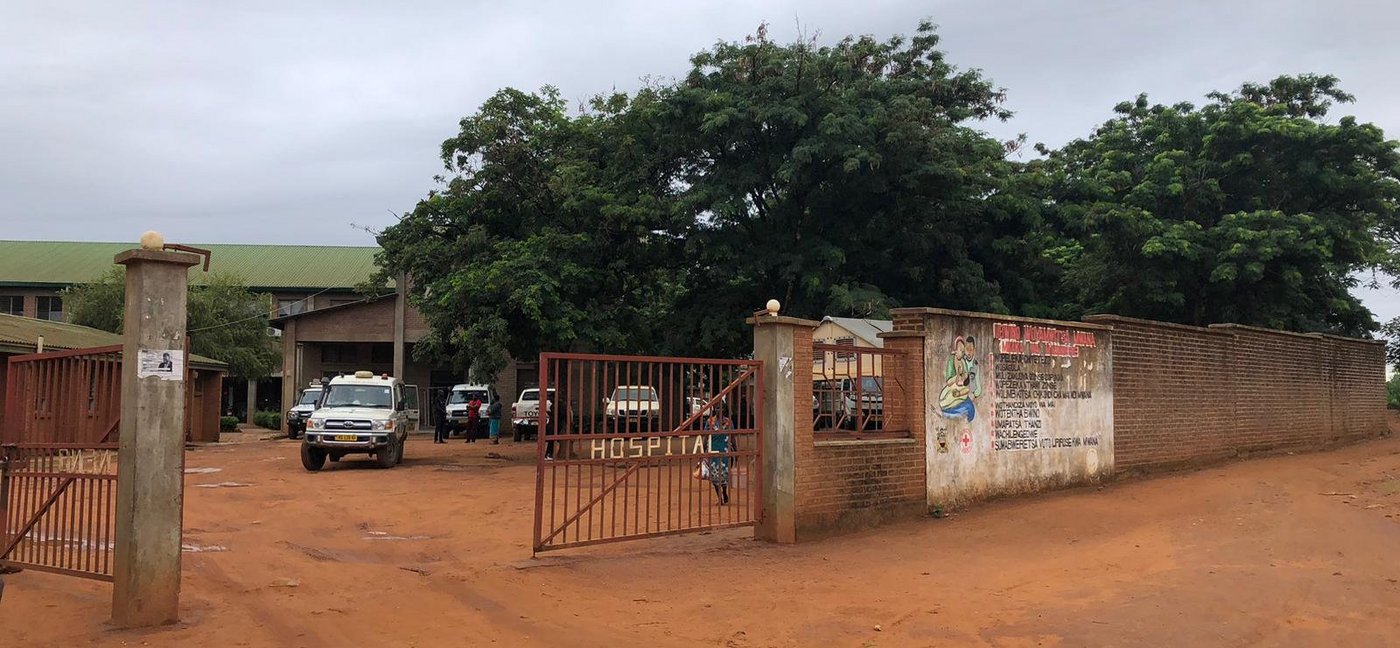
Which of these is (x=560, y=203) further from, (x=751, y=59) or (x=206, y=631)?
(x=206, y=631)

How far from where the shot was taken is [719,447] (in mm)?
10992

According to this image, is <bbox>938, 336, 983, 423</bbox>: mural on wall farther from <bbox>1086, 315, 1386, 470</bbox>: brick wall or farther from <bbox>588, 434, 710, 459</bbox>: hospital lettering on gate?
<bbox>588, 434, 710, 459</bbox>: hospital lettering on gate

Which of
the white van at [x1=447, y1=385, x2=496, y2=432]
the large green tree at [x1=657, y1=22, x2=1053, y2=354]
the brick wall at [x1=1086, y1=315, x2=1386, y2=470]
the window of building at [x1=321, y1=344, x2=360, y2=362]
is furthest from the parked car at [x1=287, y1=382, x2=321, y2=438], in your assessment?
the brick wall at [x1=1086, y1=315, x2=1386, y2=470]

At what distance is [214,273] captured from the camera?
46.5m

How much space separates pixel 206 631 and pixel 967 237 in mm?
20547

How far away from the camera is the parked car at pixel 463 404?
34.9 metres

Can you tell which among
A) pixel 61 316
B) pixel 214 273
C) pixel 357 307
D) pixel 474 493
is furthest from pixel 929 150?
pixel 61 316

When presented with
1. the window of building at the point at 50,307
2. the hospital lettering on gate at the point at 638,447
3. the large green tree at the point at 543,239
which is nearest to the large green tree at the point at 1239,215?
the large green tree at the point at 543,239

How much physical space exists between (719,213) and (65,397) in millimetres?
13994

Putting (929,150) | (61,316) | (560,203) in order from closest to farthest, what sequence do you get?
(929,150) → (560,203) → (61,316)

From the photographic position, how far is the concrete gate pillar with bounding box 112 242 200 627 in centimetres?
645

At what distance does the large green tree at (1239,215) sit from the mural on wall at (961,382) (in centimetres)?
1125

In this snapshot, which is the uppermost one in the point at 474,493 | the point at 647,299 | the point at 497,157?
the point at 497,157

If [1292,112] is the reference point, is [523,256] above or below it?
below
